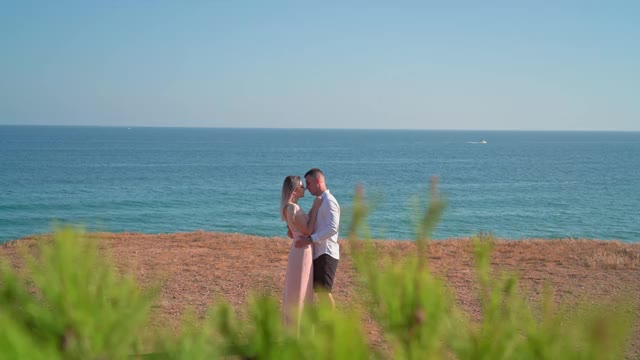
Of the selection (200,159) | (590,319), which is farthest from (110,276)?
(200,159)

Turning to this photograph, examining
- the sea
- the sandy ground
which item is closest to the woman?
the sandy ground

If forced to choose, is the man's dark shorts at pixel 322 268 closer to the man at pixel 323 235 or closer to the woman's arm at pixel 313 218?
the man at pixel 323 235

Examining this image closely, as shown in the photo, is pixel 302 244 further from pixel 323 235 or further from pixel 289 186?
pixel 289 186

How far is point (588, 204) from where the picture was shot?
164ft

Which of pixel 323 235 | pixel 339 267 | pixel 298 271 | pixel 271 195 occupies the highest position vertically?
pixel 323 235

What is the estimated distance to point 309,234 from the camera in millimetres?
6867

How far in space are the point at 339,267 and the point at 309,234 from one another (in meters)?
6.28

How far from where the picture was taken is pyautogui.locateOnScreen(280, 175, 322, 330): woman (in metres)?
6.74

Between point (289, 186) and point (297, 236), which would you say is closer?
point (289, 186)

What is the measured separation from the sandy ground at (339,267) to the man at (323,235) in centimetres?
151

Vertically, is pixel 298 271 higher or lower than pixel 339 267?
higher

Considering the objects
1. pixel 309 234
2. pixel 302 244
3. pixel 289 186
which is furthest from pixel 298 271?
pixel 289 186

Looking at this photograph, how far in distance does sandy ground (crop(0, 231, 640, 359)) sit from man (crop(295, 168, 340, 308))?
151cm

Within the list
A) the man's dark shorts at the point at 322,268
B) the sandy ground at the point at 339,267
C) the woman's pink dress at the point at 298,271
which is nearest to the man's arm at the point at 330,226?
the woman's pink dress at the point at 298,271
